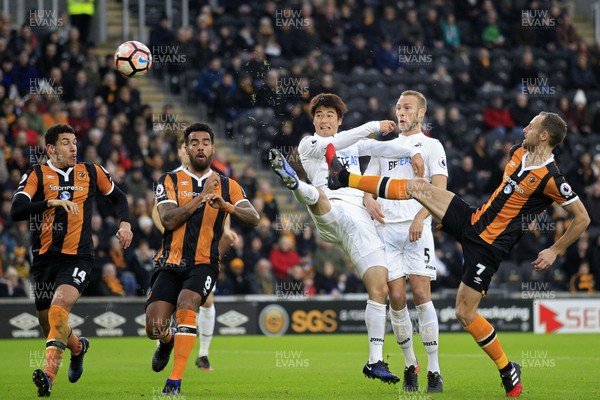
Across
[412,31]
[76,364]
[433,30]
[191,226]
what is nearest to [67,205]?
[191,226]

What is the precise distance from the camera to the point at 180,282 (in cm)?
968

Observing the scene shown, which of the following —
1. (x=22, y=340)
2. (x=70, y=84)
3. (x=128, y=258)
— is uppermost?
(x=70, y=84)

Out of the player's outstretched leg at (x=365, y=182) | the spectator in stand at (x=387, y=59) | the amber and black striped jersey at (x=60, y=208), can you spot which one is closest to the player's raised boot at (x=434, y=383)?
the player's outstretched leg at (x=365, y=182)

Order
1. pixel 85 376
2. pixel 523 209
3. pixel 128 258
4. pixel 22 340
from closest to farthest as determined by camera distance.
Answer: pixel 523 209 < pixel 85 376 < pixel 22 340 < pixel 128 258

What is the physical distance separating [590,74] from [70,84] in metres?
13.6

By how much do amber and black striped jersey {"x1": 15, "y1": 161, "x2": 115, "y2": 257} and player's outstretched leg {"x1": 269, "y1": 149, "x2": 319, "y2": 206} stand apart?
2.06 metres

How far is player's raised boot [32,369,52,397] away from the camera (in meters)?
8.99

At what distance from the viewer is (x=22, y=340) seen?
17844 mm

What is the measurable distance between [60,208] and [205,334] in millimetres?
3539

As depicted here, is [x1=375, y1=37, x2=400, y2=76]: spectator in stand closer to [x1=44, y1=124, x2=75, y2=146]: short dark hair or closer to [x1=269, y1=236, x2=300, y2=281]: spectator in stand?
[x1=269, y1=236, x2=300, y2=281]: spectator in stand

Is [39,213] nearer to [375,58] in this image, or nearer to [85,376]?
[85,376]

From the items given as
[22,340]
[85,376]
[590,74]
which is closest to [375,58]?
[590,74]

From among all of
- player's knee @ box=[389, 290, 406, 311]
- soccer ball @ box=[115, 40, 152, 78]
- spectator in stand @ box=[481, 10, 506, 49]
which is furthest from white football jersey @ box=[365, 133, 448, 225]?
spectator in stand @ box=[481, 10, 506, 49]

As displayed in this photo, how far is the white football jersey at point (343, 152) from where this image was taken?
10.2 meters
